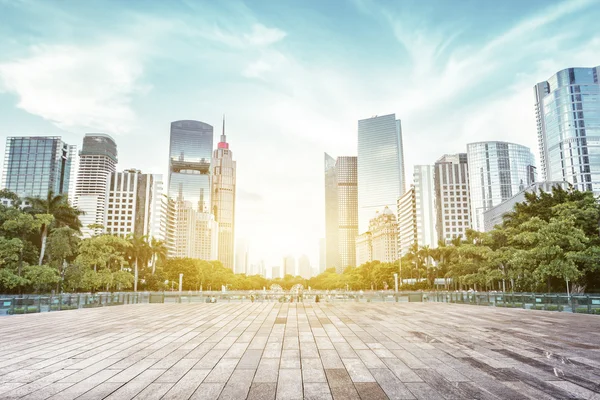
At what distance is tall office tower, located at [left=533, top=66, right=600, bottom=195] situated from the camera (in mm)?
184875

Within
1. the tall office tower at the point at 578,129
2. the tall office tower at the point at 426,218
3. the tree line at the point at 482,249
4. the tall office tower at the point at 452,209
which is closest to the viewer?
the tree line at the point at 482,249

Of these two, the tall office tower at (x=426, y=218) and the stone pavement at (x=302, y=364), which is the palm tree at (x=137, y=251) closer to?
the stone pavement at (x=302, y=364)

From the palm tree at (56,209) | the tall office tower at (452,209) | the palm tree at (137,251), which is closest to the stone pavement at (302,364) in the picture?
the palm tree at (56,209)

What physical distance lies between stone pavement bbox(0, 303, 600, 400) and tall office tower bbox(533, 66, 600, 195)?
205 m

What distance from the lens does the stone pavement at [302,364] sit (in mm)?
7453

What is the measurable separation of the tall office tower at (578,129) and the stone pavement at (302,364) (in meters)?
205

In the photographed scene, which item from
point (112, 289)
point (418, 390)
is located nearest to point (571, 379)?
point (418, 390)

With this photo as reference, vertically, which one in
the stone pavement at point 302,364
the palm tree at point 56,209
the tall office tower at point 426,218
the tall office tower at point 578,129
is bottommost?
the stone pavement at point 302,364

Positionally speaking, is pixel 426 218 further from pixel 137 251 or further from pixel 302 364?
pixel 302 364

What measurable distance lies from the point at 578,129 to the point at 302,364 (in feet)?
742

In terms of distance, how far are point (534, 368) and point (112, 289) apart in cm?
8102

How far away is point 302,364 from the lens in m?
10.0

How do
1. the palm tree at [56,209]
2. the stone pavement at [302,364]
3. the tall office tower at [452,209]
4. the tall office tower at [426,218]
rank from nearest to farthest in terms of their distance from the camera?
the stone pavement at [302,364]
the palm tree at [56,209]
the tall office tower at [452,209]
the tall office tower at [426,218]

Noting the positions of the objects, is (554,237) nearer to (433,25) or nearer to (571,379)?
(433,25)
